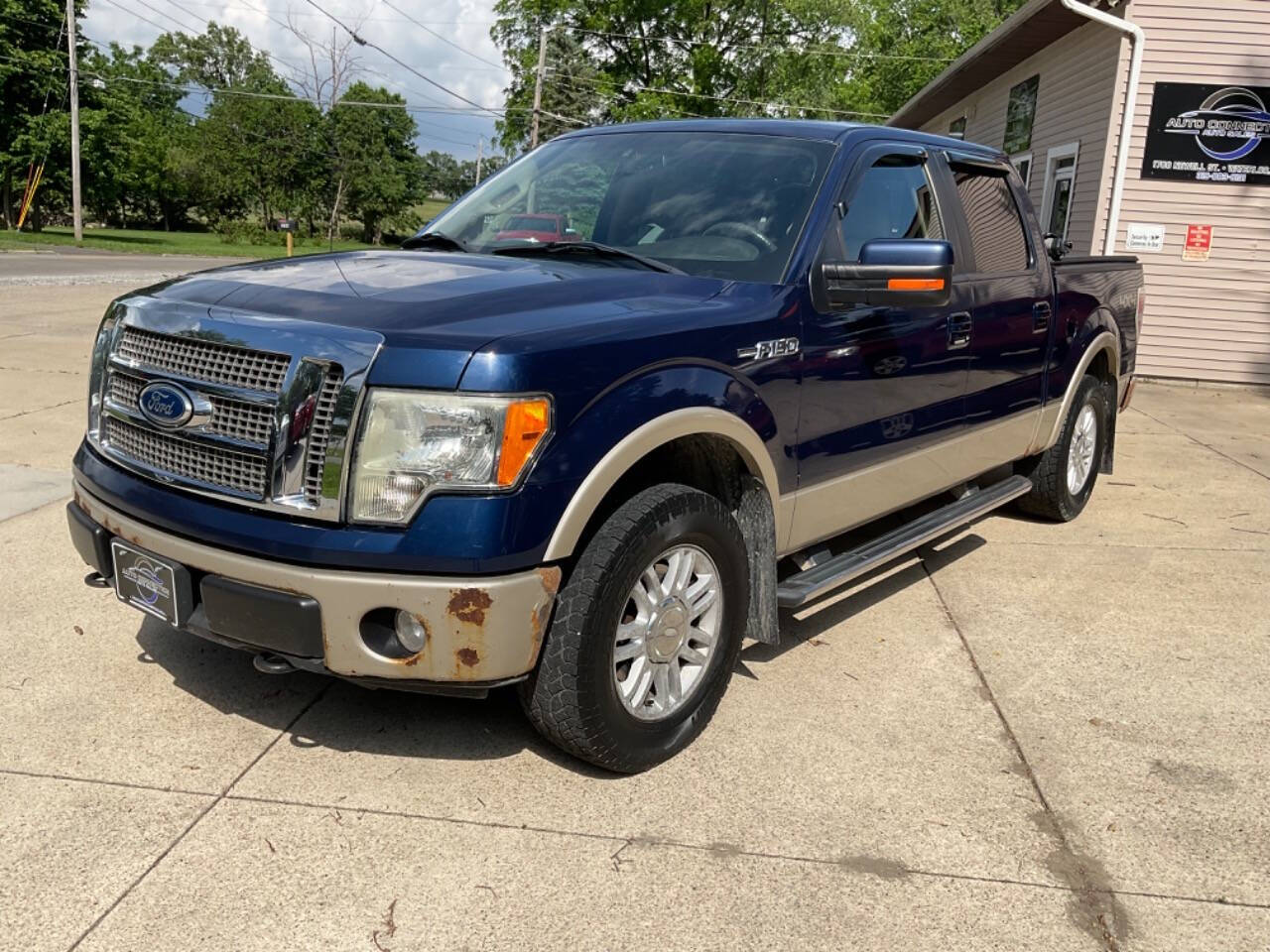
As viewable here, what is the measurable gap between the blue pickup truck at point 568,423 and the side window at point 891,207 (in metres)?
0.02

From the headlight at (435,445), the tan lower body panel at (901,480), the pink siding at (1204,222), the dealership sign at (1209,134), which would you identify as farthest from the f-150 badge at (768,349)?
the dealership sign at (1209,134)

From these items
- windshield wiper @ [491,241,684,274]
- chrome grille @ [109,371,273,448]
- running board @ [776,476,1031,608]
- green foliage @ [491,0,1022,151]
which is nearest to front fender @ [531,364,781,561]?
running board @ [776,476,1031,608]

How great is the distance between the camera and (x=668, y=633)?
3.14 meters

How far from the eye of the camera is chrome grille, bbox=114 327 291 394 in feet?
8.94

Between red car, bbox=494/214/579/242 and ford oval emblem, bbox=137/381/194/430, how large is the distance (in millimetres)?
1473

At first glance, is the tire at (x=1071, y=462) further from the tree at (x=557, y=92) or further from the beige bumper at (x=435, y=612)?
the tree at (x=557, y=92)

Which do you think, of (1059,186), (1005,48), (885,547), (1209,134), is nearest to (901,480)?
(885,547)

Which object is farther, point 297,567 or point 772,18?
point 772,18

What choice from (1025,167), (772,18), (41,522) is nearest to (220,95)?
(772,18)

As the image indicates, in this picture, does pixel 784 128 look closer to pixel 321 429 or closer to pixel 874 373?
pixel 874 373

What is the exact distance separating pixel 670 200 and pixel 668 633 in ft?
5.52

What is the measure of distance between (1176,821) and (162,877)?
8.89 ft

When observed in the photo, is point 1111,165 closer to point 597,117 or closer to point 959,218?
point 959,218

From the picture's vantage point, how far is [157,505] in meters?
2.93
